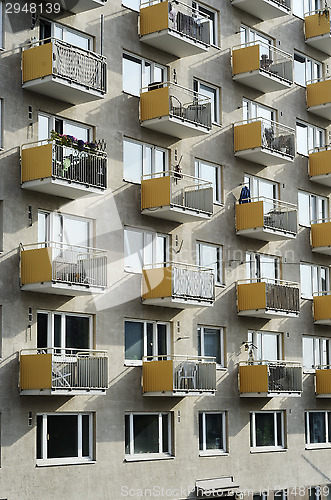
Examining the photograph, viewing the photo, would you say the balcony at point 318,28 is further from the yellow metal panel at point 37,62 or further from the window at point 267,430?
the yellow metal panel at point 37,62

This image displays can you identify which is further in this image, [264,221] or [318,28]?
[318,28]

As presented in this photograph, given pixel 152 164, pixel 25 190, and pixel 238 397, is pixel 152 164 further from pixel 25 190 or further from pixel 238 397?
pixel 238 397

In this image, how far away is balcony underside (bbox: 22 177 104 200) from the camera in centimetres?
2770

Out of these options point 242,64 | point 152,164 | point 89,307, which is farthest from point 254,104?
point 89,307

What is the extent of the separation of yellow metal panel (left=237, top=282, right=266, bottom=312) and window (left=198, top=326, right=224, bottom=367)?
141 cm

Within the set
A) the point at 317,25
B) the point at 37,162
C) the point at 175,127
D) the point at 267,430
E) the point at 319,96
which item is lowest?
the point at 267,430

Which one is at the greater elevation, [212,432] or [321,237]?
[321,237]

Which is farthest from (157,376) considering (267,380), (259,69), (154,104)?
(259,69)

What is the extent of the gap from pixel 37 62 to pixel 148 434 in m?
13.5

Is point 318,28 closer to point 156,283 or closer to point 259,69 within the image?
point 259,69

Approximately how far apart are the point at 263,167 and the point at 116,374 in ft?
42.8

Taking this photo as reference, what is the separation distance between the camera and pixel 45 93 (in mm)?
29141

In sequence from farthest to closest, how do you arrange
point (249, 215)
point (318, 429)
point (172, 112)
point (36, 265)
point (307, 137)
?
point (307, 137) < point (318, 429) < point (249, 215) < point (172, 112) < point (36, 265)

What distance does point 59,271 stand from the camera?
27422 mm
